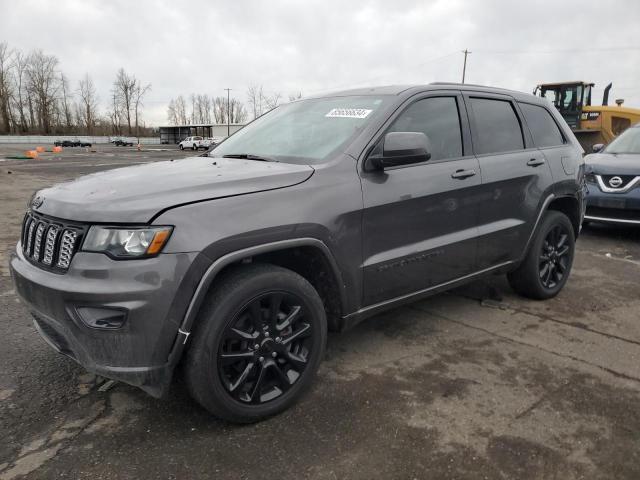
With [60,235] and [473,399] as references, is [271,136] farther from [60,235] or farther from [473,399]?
[473,399]

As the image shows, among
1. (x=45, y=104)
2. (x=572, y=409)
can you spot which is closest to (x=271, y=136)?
(x=572, y=409)

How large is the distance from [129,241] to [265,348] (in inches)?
33.8

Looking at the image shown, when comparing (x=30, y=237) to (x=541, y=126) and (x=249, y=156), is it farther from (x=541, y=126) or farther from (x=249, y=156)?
(x=541, y=126)

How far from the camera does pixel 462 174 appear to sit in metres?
3.48

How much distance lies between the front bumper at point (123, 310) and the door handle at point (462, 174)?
77.9 inches

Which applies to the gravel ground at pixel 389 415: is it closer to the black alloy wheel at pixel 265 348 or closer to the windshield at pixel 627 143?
the black alloy wheel at pixel 265 348

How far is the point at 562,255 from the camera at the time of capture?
15.1ft

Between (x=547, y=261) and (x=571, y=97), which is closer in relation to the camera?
(x=547, y=261)

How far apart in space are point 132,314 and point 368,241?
1375 millimetres

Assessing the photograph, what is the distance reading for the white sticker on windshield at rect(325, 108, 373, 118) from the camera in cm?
321

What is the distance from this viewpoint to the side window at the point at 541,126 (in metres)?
4.31

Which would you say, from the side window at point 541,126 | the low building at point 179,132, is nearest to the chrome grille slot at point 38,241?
the side window at point 541,126

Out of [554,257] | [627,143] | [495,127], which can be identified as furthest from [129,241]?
[627,143]

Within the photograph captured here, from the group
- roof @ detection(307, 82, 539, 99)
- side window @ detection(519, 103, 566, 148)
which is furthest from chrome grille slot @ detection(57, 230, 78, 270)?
side window @ detection(519, 103, 566, 148)
